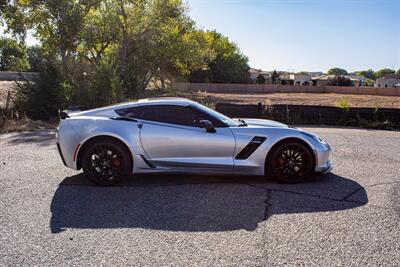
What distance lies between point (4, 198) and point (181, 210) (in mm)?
2472

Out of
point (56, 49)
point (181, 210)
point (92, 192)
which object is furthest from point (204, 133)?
point (56, 49)

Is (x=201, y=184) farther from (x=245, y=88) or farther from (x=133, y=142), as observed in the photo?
(x=245, y=88)

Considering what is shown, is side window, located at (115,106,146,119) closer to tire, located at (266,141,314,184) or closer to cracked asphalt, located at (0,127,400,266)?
cracked asphalt, located at (0,127,400,266)

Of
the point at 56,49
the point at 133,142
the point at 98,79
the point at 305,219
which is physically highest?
the point at 56,49

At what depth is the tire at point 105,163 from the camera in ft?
19.7

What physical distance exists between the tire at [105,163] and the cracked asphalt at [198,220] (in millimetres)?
185

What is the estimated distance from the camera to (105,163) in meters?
6.04

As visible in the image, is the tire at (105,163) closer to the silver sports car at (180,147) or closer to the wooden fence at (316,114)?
the silver sports car at (180,147)

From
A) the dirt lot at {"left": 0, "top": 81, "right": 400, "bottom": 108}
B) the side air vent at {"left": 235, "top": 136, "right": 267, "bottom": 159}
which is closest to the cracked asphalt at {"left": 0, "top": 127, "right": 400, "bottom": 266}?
the side air vent at {"left": 235, "top": 136, "right": 267, "bottom": 159}

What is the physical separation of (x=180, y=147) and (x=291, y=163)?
5.64ft

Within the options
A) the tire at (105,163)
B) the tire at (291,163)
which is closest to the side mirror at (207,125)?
the tire at (291,163)

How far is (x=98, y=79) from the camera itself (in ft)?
51.0

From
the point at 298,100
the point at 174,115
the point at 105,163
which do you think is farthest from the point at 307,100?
the point at 105,163

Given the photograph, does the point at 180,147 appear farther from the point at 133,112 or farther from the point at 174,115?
the point at 133,112
